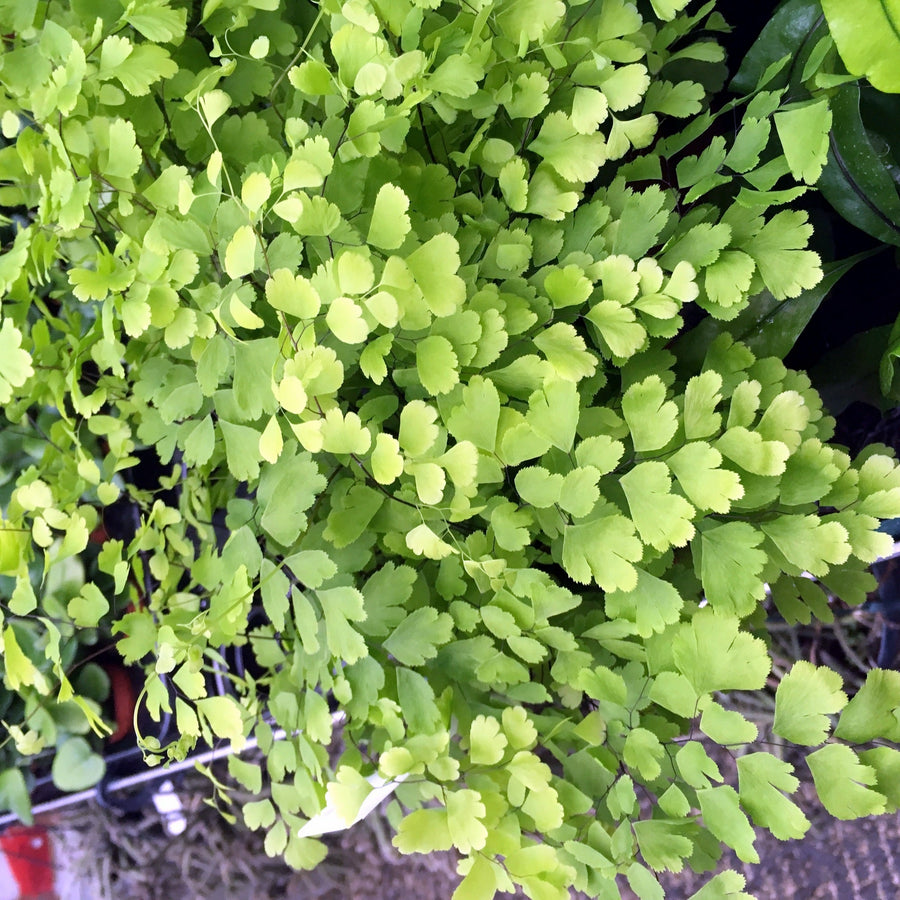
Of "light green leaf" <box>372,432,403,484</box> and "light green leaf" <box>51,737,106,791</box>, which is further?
"light green leaf" <box>51,737,106,791</box>

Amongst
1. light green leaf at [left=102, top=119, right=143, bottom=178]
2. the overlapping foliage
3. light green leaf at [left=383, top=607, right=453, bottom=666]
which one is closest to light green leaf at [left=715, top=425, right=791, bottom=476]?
the overlapping foliage

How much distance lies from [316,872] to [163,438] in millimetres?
809

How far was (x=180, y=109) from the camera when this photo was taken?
1.66 ft

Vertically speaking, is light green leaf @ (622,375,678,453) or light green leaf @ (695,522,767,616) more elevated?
light green leaf @ (622,375,678,453)

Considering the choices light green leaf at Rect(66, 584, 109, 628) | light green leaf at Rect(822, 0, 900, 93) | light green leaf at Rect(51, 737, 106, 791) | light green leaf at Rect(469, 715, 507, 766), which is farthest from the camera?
light green leaf at Rect(51, 737, 106, 791)

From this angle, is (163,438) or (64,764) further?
(64,764)

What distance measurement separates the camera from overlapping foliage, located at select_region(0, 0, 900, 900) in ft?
1.42

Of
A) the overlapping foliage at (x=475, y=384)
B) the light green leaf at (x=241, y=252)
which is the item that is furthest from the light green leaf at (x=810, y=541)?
the light green leaf at (x=241, y=252)

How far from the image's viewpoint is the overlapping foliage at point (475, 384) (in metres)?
0.43

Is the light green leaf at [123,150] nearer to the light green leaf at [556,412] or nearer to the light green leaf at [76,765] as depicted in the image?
the light green leaf at [556,412]

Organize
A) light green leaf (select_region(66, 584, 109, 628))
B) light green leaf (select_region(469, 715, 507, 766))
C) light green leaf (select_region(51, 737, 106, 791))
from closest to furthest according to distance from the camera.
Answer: light green leaf (select_region(469, 715, 507, 766))
light green leaf (select_region(66, 584, 109, 628))
light green leaf (select_region(51, 737, 106, 791))

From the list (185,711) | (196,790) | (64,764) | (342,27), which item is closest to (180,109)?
(342,27)

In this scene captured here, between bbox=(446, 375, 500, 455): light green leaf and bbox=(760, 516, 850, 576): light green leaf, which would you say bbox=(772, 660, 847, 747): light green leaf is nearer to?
bbox=(760, 516, 850, 576): light green leaf

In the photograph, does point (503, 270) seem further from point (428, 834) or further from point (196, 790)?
point (196, 790)
